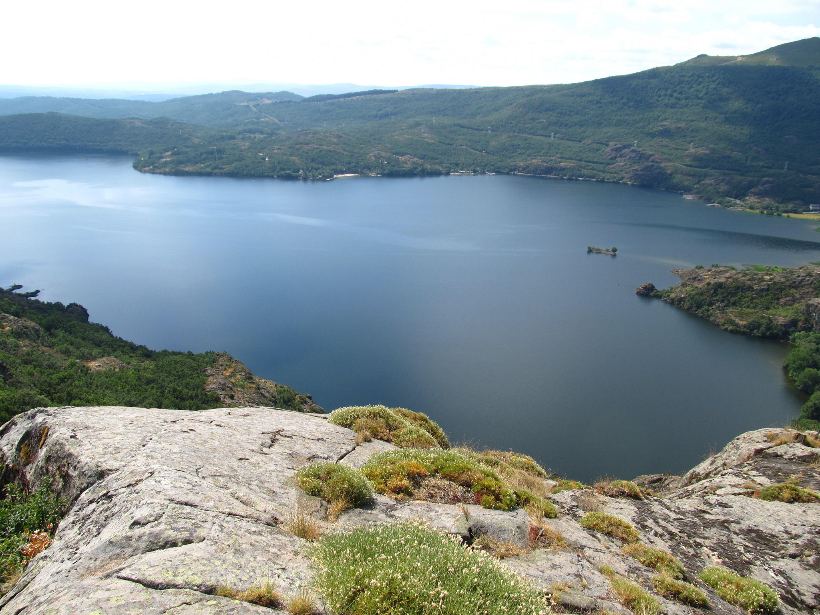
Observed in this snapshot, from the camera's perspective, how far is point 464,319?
110 m

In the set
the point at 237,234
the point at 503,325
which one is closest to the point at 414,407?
the point at 503,325

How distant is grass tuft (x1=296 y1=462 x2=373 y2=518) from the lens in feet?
35.4

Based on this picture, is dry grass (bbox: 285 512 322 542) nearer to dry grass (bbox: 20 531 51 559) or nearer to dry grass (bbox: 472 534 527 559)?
dry grass (bbox: 472 534 527 559)

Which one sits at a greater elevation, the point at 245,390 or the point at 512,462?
the point at 512,462

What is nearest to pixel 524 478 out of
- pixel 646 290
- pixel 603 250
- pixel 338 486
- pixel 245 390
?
pixel 338 486

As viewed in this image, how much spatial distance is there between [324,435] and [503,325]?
9400 centimetres

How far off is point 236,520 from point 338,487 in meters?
2.52

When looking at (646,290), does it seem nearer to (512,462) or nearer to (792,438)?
(792,438)

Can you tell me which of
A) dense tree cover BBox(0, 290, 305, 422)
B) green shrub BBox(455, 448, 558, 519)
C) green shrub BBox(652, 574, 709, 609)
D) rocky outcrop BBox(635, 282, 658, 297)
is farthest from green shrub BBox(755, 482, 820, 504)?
rocky outcrop BBox(635, 282, 658, 297)

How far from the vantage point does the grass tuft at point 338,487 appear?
425 inches

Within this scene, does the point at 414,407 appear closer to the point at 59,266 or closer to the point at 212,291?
the point at 212,291

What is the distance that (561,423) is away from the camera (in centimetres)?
7250

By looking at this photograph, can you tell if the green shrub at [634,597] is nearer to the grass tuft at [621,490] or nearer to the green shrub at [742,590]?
the green shrub at [742,590]

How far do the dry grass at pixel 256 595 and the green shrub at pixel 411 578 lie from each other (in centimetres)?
64
